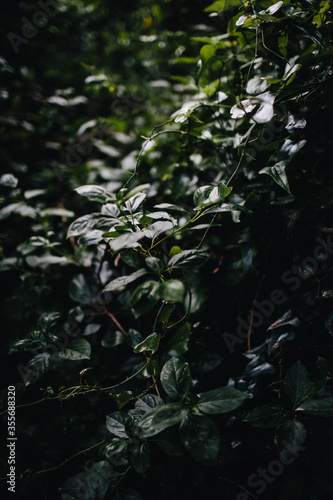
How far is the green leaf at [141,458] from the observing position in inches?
24.1

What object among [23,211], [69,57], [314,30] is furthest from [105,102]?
[314,30]

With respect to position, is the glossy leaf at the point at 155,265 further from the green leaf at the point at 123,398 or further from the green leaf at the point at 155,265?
the green leaf at the point at 123,398

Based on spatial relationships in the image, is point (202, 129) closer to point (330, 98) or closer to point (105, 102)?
point (330, 98)

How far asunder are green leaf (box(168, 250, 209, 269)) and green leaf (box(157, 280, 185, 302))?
10cm

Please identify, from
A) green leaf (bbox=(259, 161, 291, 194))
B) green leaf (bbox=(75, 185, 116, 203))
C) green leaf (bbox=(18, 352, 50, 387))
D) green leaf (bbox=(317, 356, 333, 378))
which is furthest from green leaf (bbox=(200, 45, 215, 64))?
green leaf (bbox=(18, 352, 50, 387))

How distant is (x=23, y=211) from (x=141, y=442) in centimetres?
100

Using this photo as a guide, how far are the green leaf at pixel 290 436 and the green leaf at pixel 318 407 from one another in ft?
0.12

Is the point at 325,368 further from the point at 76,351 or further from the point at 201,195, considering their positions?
the point at 76,351

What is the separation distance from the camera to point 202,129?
3.45ft

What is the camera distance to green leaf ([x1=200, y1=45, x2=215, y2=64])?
2.90ft
